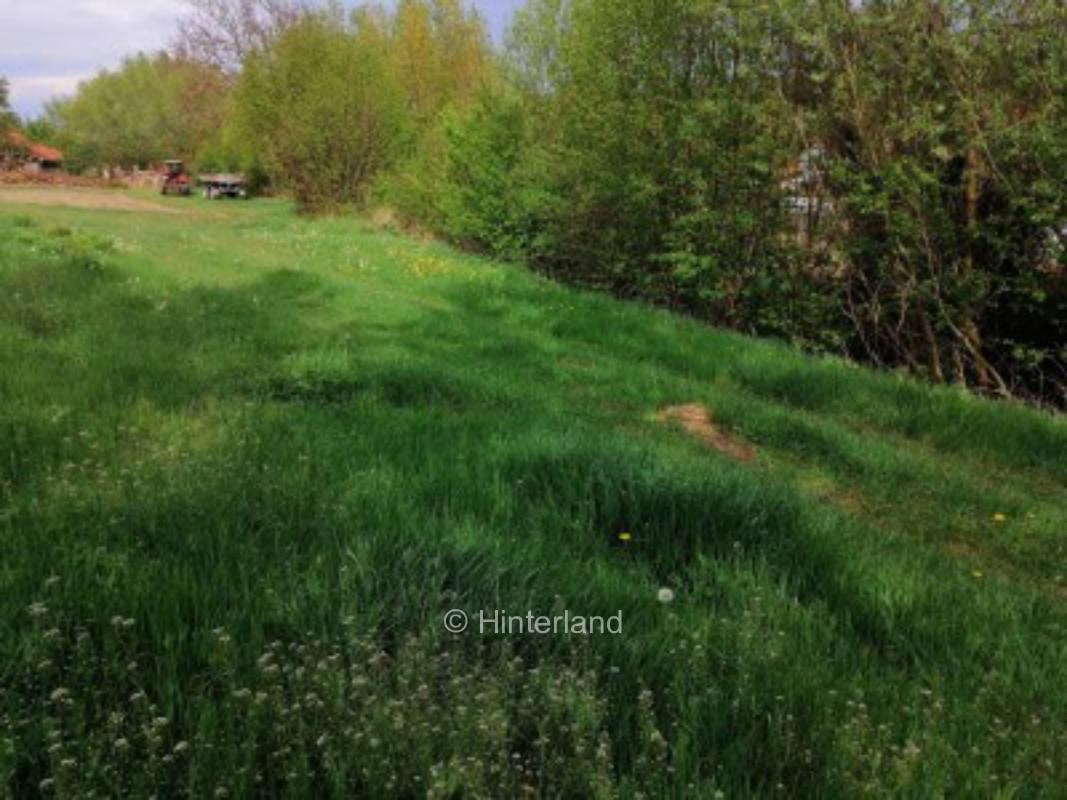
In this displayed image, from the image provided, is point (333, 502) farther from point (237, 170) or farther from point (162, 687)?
point (237, 170)

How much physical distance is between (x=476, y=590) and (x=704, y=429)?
4.20 meters

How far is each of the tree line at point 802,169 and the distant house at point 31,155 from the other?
70.9 m

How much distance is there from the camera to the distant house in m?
75.1

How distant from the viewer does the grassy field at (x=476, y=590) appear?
191 centimetres

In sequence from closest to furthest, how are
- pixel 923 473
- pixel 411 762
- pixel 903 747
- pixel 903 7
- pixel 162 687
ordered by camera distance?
pixel 411 762, pixel 162 687, pixel 903 747, pixel 923 473, pixel 903 7

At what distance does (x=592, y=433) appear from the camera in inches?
200

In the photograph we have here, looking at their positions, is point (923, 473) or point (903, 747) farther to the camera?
point (923, 473)

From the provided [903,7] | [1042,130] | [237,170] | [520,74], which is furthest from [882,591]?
[237,170]

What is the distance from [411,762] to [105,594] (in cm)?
122

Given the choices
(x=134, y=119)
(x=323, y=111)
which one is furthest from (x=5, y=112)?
(x=323, y=111)

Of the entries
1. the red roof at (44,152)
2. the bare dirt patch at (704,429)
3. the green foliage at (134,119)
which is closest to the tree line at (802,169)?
the bare dirt patch at (704,429)

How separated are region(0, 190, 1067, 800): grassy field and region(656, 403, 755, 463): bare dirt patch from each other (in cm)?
11

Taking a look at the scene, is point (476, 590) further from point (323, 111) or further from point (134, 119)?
point (134, 119)

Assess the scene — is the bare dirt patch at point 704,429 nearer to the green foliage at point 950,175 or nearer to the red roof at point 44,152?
the green foliage at point 950,175
